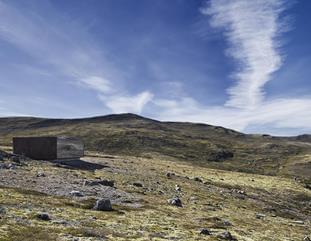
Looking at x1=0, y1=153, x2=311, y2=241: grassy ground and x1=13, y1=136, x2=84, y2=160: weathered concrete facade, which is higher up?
x1=13, y1=136, x2=84, y2=160: weathered concrete facade

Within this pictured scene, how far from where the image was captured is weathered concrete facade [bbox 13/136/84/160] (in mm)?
80188

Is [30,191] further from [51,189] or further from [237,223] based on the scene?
[237,223]

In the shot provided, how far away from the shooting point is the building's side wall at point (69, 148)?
81.8 metres

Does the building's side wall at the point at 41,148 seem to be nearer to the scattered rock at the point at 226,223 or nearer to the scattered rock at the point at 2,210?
the scattered rock at the point at 226,223

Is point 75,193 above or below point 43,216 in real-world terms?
above

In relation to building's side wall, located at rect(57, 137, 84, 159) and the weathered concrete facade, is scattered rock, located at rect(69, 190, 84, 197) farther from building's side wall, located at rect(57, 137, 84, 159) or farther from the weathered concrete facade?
building's side wall, located at rect(57, 137, 84, 159)

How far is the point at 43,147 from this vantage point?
80250 millimetres

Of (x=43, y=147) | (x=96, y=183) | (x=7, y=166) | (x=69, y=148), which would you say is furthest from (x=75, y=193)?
(x=69, y=148)

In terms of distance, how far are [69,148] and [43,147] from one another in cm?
596

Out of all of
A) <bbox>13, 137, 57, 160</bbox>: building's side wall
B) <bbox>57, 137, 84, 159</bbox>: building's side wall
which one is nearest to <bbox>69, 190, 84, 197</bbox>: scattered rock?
<bbox>13, 137, 57, 160</bbox>: building's side wall

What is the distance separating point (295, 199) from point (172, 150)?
102 m

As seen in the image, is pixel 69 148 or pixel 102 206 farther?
pixel 69 148

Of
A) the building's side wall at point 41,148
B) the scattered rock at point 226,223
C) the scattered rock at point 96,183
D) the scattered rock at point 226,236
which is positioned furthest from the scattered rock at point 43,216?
the building's side wall at point 41,148

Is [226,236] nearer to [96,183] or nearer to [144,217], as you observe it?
[144,217]
